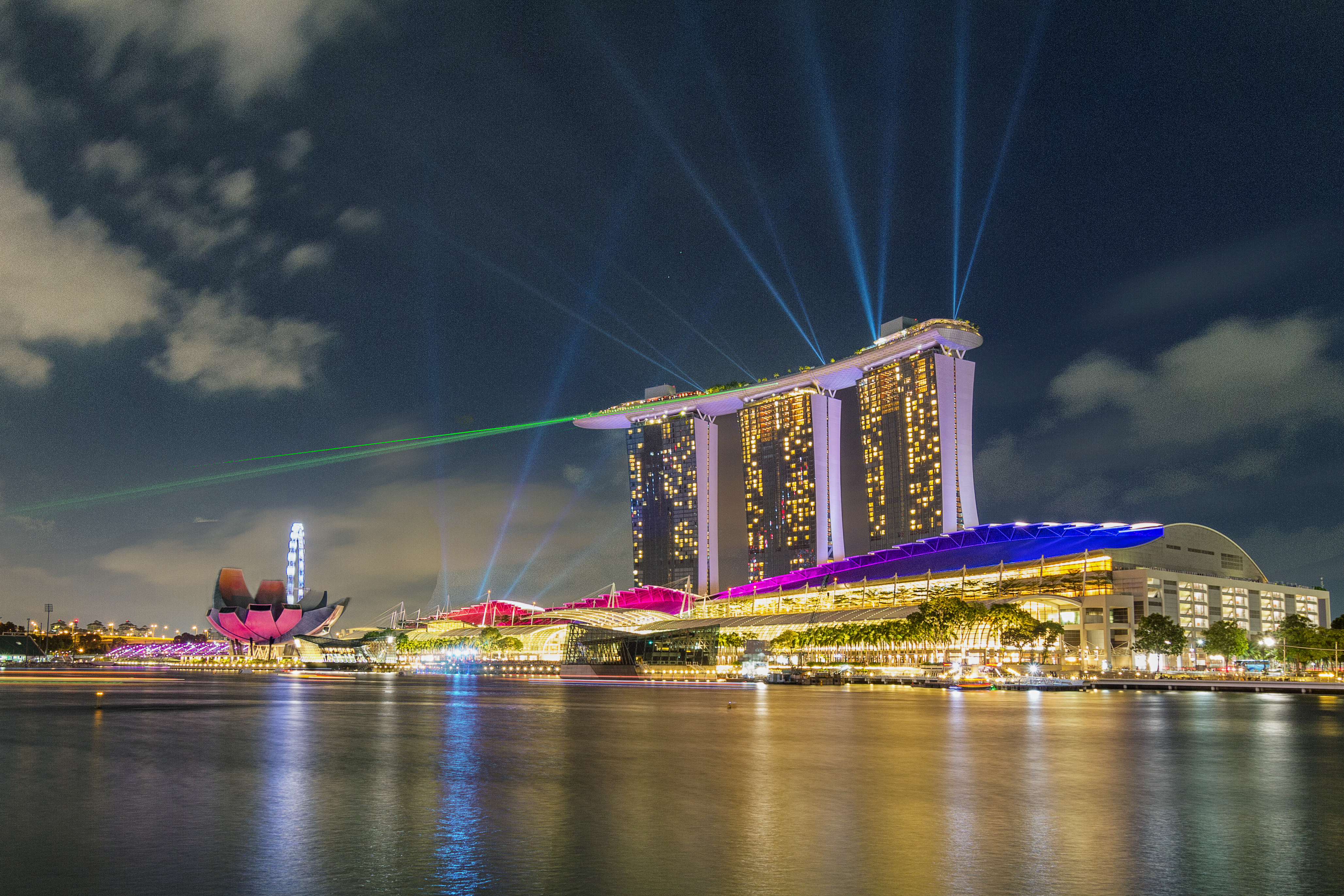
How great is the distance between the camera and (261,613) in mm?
181125

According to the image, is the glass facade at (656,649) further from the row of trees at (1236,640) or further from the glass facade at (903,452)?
the glass facade at (903,452)

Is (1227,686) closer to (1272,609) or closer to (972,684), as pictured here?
(972,684)

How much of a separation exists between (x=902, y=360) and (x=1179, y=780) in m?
162

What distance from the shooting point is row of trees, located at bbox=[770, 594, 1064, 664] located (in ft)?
332

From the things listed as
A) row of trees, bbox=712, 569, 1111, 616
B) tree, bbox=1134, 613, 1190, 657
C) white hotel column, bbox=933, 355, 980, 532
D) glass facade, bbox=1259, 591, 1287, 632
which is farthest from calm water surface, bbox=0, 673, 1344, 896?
white hotel column, bbox=933, 355, 980, 532

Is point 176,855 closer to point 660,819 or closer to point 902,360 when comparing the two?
point 660,819

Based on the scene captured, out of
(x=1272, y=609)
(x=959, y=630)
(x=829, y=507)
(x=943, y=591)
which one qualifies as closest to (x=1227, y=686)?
(x=959, y=630)

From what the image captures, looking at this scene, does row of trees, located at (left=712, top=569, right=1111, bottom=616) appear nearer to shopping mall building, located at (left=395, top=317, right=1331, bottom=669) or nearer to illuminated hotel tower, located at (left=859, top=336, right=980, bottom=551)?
shopping mall building, located at (left=395, top=317, right=1331, bottom=669)

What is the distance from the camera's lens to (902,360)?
180 meters

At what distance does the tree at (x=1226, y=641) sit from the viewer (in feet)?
380

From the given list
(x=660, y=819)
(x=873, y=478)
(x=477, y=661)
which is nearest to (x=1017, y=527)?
(x=873, y=478)

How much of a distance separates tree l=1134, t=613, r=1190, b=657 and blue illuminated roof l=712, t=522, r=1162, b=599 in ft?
39.9

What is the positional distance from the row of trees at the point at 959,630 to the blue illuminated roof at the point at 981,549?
692 inches

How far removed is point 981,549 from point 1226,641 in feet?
106
